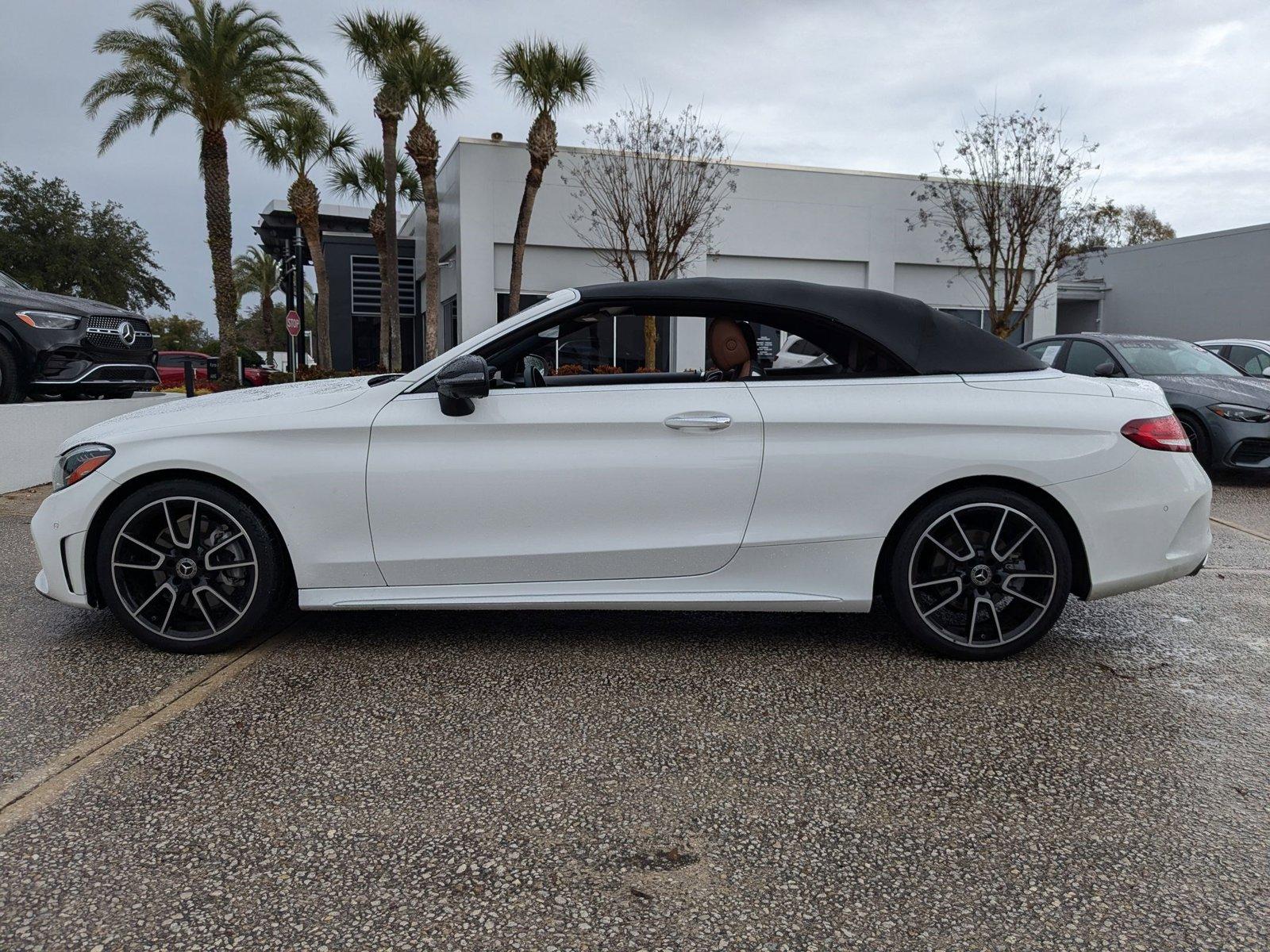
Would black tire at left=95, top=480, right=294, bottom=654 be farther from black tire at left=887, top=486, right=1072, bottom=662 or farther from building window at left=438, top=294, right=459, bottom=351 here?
building window at left=438, top=294, right=459, bottom=351

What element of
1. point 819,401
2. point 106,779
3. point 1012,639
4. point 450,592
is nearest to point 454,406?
point 450,592

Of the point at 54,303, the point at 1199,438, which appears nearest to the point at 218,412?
the point at 54,303

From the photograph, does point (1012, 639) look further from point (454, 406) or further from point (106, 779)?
point (106, 779)

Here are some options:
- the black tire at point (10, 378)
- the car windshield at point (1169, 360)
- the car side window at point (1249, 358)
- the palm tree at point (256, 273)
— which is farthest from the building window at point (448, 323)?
the palm tree at point (256, 273)

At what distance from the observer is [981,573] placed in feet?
11.8

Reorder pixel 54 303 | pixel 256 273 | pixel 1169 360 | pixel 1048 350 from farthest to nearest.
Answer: pixel 256 273, pixel 1048 350, pixel 1169 360, pixel 54 303

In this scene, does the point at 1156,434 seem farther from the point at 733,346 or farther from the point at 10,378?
the point at 10,378

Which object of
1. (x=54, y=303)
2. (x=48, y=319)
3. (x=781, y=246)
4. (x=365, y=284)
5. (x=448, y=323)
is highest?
(x=365, y=284)

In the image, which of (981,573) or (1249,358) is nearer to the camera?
(981,573)

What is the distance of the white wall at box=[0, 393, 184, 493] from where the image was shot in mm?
8148

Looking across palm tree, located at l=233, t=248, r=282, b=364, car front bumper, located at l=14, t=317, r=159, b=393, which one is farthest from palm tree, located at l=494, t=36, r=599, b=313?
palm tree, located at l=233, t=248, r=282, b=364

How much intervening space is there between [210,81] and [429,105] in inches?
200

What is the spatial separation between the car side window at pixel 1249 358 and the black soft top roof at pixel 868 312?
32.5ft

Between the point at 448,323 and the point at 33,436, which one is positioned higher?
the point at 448,323
